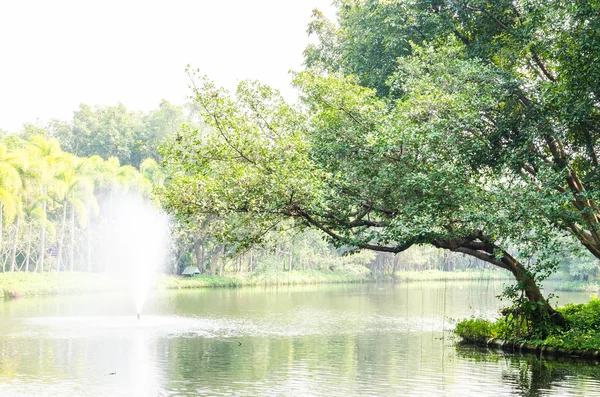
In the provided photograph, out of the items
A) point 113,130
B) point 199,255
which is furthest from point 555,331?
point 113,130

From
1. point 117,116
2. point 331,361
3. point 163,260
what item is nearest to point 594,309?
point 331,361

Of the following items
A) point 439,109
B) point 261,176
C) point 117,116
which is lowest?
point 261,176

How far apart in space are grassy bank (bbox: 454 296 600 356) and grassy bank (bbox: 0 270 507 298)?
30.3m

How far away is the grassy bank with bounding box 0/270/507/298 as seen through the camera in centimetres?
4756

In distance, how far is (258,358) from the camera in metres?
20.9

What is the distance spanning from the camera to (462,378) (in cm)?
1781

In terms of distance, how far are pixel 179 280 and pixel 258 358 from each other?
40938mm

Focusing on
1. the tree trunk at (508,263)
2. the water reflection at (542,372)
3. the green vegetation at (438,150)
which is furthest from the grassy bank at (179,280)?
the water reflection at (542,372)

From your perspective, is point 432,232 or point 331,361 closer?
point 432,232

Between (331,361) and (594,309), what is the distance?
8.81 meters

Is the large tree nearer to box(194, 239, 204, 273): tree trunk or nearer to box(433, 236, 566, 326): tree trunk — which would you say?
box(433, 236, 566, 326): tree trunk

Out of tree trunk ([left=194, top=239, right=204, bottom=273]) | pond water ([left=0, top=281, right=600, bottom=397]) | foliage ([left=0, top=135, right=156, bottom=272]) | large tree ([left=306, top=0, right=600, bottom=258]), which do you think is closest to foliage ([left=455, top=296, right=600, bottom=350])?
pond water ([left=0, top=281, right=600, bottom=397])

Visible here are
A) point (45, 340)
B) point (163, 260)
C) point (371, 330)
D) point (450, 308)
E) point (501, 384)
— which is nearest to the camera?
point (501, 384)

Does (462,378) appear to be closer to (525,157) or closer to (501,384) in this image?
(501,384)
